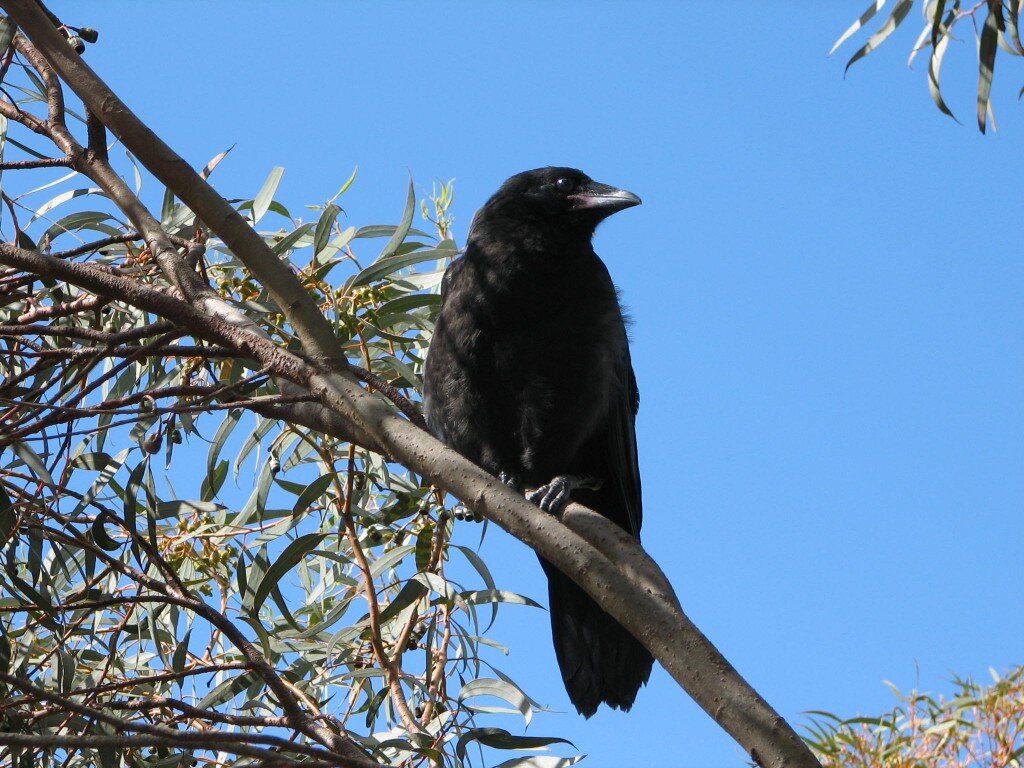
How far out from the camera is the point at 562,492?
10.0ft

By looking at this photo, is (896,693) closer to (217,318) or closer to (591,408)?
(591,408)

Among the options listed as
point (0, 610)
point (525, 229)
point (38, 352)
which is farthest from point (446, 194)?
point (0, 610)

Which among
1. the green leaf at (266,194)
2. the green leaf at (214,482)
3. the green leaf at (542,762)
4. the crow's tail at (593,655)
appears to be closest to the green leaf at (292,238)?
the green leaf at (266,194)

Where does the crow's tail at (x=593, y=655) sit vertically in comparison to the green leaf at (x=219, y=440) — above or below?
below

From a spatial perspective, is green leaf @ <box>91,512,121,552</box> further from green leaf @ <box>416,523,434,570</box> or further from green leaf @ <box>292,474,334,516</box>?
green leaf @ <box>416,523,434,570</box>

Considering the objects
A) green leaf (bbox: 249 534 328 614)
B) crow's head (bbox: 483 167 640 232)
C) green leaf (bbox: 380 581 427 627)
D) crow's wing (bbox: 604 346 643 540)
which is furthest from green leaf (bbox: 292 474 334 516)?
crow's head (bbox: 483 167 640 232)

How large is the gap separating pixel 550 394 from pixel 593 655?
0.71 meters

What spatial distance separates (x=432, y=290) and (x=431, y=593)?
3.30ft

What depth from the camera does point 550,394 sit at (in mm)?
3041

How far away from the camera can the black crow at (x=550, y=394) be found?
9.82 ft

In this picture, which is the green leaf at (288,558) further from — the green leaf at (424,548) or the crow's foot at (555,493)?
the crow's foot at (555,493)

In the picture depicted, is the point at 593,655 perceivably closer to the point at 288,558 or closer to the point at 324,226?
the point at 288,558

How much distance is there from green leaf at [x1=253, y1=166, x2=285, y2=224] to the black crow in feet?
1.82

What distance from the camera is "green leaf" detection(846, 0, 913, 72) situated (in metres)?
3.18
